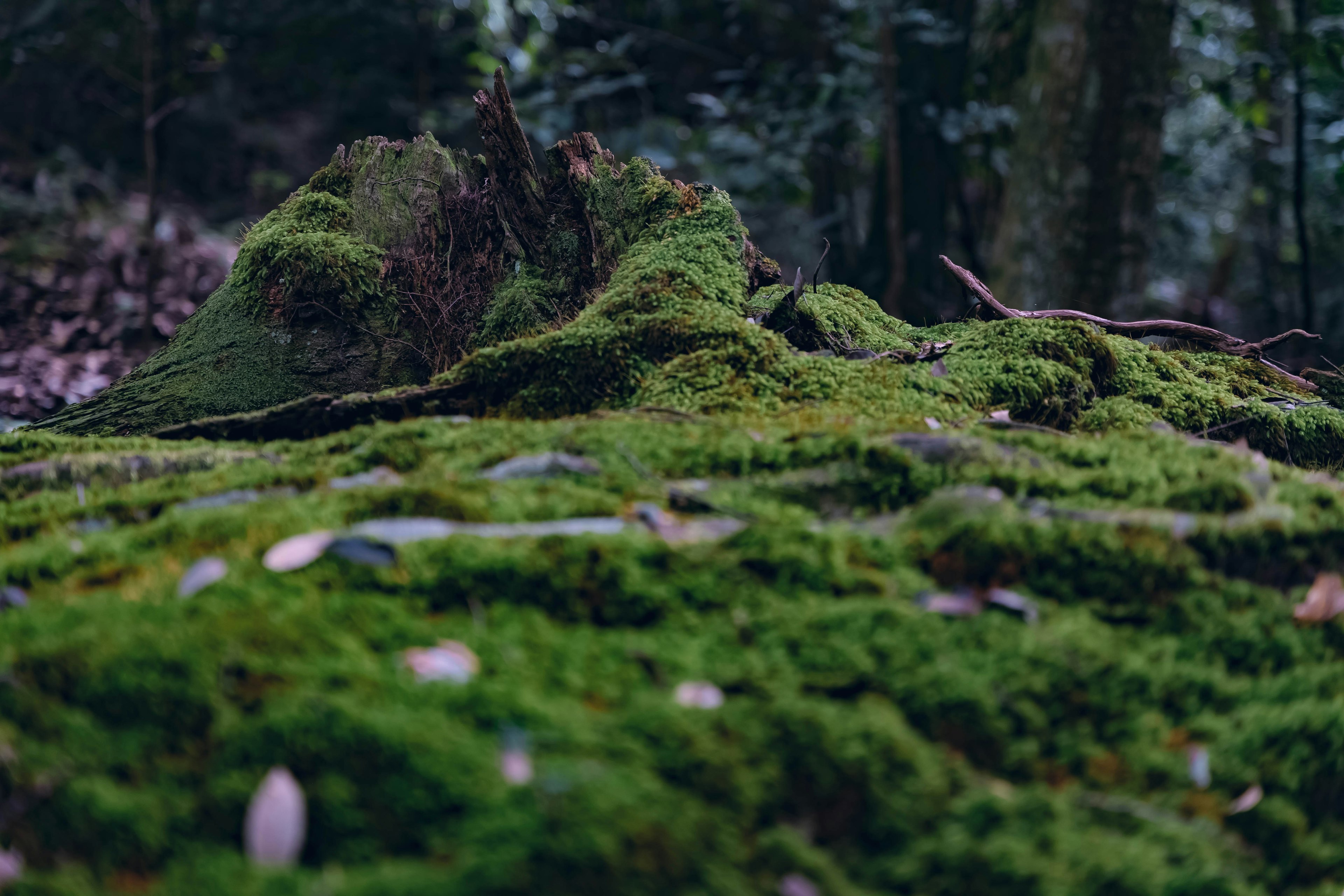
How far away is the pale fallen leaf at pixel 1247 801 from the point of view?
124 centimetres

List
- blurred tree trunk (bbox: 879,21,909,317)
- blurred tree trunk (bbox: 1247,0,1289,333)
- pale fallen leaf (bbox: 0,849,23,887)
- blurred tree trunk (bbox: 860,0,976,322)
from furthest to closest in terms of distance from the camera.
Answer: blurred tree trunk (bbox: 860,0,976,322) → blurred tree trunk (bbox: 879,21,909,317) → blurred tree trunk (bbox: 1247,0,1289,333) → pale fallen leaf (bbox: 0,849,23,887)

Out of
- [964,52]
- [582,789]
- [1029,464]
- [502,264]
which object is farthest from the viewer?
[964,52]

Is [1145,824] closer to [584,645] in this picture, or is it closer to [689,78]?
[584,645]

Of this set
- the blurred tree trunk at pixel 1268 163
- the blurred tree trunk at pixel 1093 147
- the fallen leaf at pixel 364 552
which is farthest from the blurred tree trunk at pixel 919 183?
the fallen leaf at pixel 364 552

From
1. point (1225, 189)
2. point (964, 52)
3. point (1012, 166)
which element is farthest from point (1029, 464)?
point (1225, 189)

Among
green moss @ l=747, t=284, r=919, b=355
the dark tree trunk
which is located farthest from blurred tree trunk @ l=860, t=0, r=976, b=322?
green moss @ l=747, t=284, r=919, b=355

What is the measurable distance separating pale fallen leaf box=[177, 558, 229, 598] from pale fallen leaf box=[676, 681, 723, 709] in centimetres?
79

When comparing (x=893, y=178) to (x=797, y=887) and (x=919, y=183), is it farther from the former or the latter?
(x=797, y=887)

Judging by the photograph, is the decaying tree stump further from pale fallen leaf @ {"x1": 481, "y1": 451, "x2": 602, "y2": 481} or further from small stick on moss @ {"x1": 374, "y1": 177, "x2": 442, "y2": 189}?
pale fallen leaf @ {"x1": 481, "y1": 451, "x2": 602, "y2": 481}

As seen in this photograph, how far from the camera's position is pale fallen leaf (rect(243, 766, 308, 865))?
3.18 feet

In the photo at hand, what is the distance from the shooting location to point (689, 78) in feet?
31.2

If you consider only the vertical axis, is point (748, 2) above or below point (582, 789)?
above

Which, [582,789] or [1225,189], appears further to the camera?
[1225,189]

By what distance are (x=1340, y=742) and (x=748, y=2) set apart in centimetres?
821
